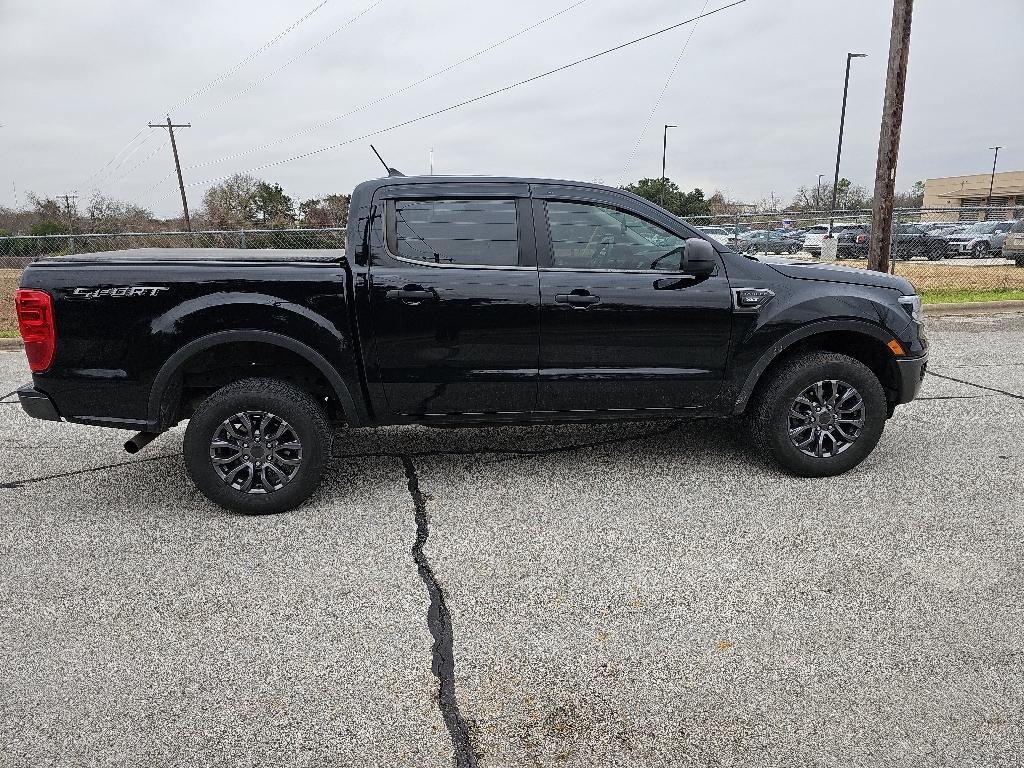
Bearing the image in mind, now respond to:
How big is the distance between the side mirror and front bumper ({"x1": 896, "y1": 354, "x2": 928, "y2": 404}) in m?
1.46

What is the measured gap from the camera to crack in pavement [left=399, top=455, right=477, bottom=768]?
7.86 feet

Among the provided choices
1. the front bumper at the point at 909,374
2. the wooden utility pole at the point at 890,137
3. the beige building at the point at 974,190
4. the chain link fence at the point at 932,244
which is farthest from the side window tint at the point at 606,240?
the beige building at the point at 974,190

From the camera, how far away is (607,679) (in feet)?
8.89

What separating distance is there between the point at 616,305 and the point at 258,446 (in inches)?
84.8

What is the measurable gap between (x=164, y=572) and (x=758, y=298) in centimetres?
352

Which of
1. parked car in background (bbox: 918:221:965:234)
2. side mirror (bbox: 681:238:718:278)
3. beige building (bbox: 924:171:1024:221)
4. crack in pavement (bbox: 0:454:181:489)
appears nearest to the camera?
side mirror (bbox: 681:238:718:278)

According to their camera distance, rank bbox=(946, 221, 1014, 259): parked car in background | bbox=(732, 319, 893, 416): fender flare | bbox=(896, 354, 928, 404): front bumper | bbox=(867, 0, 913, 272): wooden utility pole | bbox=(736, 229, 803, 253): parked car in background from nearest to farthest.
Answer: bbox=(732, 319, 893, 416): fender flare, bbox=(896, 354, 928, 404): front bumper, bbox=(867, 0, 913, 272): wooden utility pole, bbox=(736, 229, 803, 253): parked car in background, bbox=(946, 221, 1014, 259): parked car in background

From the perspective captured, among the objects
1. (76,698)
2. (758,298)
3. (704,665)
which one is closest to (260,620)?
(76,698)

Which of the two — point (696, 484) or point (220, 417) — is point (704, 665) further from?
point (220, 417)

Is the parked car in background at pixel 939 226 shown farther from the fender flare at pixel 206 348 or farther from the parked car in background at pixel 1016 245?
the fender flare at pixel 206 348

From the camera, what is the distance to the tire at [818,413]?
446 centimetres

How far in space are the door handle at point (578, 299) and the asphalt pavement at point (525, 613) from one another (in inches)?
44.5

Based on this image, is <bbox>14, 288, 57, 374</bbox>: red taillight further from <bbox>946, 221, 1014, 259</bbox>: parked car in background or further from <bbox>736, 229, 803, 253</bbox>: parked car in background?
<bbox>946, 221, 1014, 259</bbox>: parked car in background

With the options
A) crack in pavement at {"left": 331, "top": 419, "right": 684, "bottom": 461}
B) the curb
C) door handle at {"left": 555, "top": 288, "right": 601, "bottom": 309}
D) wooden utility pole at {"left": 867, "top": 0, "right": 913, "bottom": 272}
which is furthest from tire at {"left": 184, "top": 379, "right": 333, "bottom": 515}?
the curb
